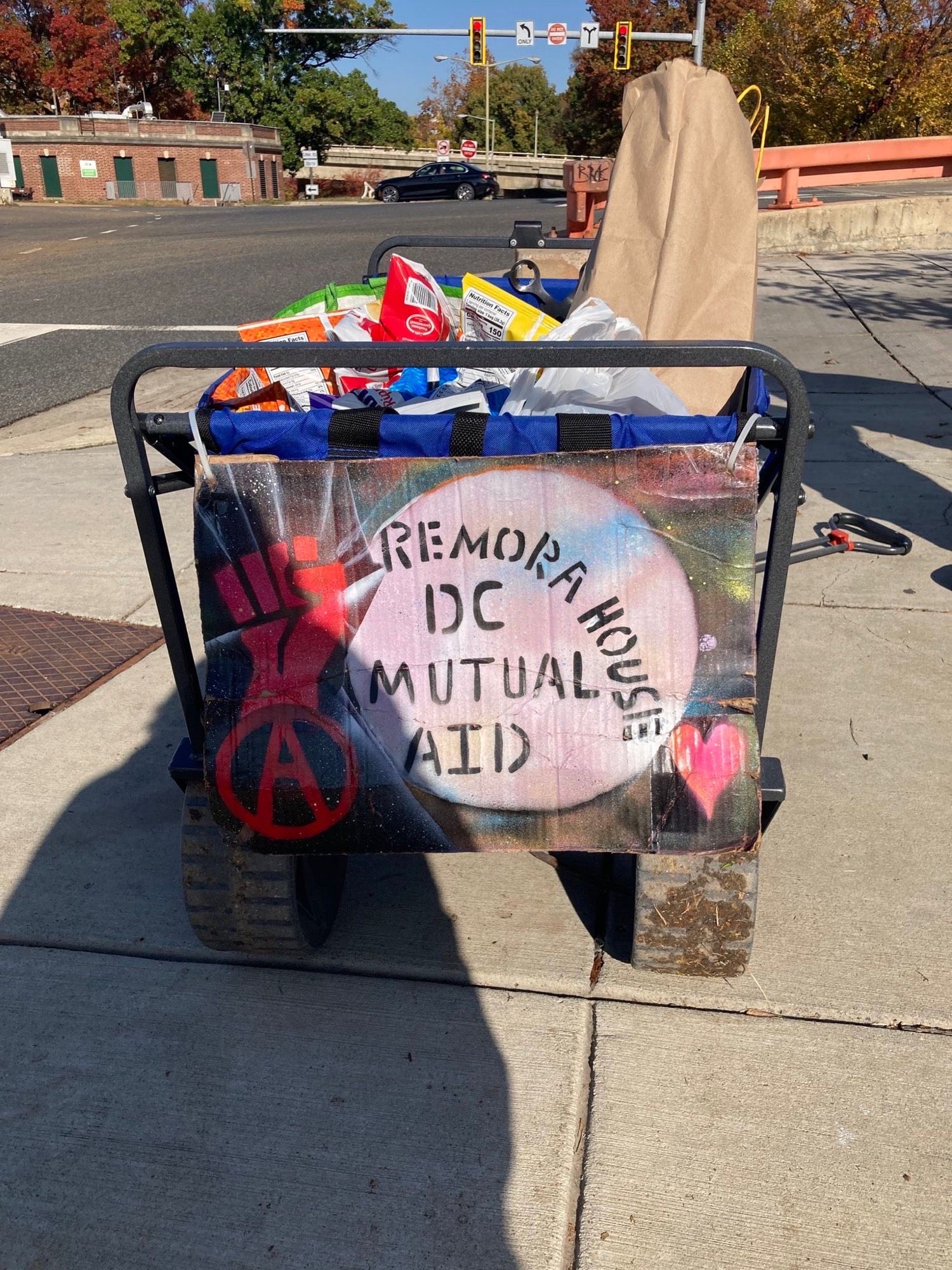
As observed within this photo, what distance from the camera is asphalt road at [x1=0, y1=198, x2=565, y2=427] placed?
32.1 feet

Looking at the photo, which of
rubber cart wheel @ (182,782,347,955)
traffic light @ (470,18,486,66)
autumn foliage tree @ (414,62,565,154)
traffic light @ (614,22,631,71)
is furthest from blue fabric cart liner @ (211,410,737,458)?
autumn foliage tree @ (414,62,565,154)

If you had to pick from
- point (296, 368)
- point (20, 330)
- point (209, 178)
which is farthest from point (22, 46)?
point (296, 368)

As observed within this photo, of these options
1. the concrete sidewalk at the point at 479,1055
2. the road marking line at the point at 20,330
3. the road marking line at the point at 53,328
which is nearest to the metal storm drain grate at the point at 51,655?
the concrete sidewalk at the point at 479,1055

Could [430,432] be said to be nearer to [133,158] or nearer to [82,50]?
[133,158]

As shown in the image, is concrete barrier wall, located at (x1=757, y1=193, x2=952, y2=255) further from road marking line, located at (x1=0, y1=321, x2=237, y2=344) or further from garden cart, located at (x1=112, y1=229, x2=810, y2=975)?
garden cart, located at (x1=112, y1=229, x2=810, y2=975)

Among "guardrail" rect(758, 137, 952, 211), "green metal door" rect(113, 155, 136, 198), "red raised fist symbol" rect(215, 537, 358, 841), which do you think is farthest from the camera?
"green metal door" rect(113, 155, 136, 198)

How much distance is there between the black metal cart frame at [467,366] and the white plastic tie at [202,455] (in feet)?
0.07

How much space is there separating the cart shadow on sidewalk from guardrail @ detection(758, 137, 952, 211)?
14496 mm

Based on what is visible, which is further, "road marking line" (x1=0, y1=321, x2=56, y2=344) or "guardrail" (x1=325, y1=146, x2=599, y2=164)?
"guardrail" (x1=325, y1=146, x2=599, y2=164)

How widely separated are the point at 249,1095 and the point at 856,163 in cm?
1831

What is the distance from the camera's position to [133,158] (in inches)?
1970

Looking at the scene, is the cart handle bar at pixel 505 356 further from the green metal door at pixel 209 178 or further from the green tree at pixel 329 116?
the green tree at pixel 329 116

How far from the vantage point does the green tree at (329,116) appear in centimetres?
5734

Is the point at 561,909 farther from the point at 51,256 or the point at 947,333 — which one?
the point at 51,256
